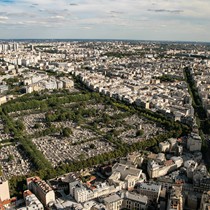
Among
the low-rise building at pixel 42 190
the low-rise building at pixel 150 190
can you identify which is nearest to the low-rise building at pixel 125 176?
the low-rise building at pixel 150 190

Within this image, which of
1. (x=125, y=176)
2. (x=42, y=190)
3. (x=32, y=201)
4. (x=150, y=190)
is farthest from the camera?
(x=125, y=176)

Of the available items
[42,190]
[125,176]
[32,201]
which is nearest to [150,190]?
[125,176]

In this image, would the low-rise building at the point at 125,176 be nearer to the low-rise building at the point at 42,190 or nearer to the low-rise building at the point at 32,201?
the low-rise building at the point at 42,190

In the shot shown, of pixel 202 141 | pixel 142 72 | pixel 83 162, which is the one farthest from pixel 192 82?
pixel 83 162

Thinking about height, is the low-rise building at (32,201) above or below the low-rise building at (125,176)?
below

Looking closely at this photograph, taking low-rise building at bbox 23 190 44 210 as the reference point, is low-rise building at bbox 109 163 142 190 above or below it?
above

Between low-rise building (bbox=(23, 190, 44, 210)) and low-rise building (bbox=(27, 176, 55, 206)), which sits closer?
low-rise building (bbox=(23, 190, 44, 210))

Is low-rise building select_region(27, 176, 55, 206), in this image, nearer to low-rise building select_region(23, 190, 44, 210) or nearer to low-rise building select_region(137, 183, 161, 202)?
low-rise building select_region(23, 190, 44, 210)

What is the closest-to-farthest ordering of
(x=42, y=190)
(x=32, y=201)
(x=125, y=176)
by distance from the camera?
(x=32, y=201)
(x=42, y=190)
(x=125, y=176)

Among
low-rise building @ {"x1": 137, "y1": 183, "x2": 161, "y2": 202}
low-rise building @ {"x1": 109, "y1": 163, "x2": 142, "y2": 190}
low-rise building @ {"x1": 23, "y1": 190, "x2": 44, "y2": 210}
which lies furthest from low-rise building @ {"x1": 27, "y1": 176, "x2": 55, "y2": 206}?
low-rise building @ {"x1": 137, "y1": 183, "x2": 161, "y2": 202}

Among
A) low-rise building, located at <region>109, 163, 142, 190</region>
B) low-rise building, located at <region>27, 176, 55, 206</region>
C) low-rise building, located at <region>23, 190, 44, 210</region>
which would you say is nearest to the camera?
low-rise building, located at <region>23, 190, 44, 210</region>

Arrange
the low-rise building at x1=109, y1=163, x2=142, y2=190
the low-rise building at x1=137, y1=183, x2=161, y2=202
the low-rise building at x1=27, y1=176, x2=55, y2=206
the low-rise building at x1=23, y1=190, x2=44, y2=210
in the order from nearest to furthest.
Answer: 1. the low-rise building at x1=23, y1=190, x2=44, y2=210
2. the low-rise building at x1=27, y1=176, x2=55, y2=206
3. the low-rise building at x1=137, y1=183, x2=161, y2=202
4. the low-rise building at x1=109, y1=163, x2=142, y2=190

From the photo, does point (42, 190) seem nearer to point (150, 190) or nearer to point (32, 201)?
point (32, 201)

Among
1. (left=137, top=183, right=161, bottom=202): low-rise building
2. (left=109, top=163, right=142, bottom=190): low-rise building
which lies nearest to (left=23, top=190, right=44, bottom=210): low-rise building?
(left=109, top=163, right=142, bottom=190): low-rise building
